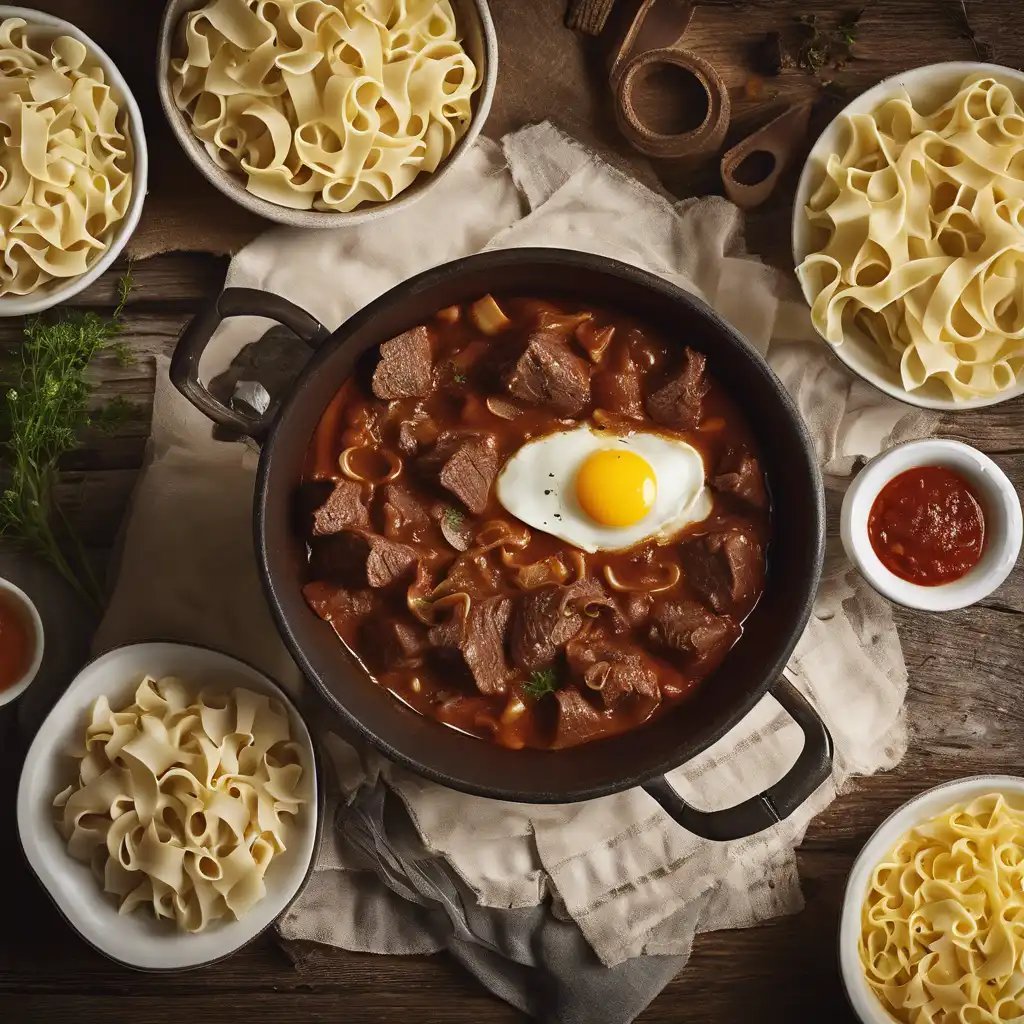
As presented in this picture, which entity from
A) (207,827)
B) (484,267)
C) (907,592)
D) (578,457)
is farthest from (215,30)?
(907,592)

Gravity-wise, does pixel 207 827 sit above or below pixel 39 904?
above

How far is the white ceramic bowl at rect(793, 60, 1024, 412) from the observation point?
496cm

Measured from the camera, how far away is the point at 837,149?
502 cm

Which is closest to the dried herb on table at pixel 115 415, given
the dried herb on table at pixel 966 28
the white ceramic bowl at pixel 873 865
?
the white ceramic bowl at pixel 873 865

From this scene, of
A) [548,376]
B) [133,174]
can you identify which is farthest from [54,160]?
[548,376]

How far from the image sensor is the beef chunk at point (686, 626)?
4465 mm

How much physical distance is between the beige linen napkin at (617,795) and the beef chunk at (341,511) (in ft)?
2.68

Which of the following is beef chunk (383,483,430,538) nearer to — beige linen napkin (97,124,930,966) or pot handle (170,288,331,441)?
pot handle (170,288,331,441)

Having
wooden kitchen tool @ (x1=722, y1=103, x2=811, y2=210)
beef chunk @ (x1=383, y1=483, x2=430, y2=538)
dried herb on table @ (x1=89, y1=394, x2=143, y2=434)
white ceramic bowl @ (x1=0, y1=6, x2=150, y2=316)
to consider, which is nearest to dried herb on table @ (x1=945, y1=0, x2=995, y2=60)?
wooden kitchen tool @ (x1=722, y1=103, x2=811, y2=210)

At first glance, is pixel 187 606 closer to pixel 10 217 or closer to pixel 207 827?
pixel 207 827

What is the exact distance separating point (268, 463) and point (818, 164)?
9.74 ft

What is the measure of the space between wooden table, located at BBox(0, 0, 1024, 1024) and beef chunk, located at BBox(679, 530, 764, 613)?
0.97 m

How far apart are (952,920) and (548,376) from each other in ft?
10.4

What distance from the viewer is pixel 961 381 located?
5.03 meters
